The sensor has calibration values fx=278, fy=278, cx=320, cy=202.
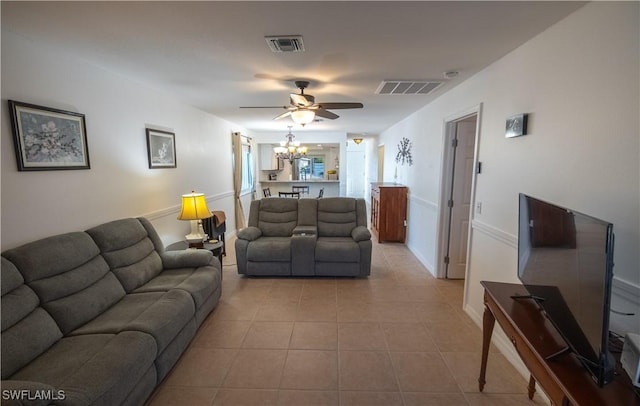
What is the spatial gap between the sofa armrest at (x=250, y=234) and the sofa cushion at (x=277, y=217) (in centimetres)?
18

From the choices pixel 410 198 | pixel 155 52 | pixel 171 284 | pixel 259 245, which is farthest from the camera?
pixel 410 198

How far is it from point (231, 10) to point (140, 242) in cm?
221

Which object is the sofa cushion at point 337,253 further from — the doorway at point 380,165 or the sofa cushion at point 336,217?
the doorway at point 380,165

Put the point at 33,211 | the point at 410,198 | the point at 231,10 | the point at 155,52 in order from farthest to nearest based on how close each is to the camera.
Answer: the point at 410,198 < the point at 155,52 < the point at 33,211 < the point at 231,10

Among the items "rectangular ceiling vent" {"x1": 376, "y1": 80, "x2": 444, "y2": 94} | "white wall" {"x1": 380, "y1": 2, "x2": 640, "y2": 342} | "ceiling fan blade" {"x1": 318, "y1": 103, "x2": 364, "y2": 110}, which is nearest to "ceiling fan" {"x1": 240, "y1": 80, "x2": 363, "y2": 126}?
"ceiling fan blade" {"x1": 318, "y1": 103, "x2": 364, "y2": 110}

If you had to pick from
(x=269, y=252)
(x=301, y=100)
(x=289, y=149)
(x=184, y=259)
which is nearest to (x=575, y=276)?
(x=301, y=100)

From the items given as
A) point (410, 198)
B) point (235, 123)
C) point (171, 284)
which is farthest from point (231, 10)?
point (235, 123)

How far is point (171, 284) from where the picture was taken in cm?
246

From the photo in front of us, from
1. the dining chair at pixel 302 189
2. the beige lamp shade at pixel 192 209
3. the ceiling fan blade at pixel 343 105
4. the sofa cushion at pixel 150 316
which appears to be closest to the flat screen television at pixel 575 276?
the ceiling fan blade at pixel 343 105

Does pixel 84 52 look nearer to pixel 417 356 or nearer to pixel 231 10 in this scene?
pixel 231 10

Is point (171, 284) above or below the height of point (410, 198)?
below

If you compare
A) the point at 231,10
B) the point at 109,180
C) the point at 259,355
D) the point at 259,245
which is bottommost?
the point at 259,355

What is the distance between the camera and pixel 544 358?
1186 millimetres

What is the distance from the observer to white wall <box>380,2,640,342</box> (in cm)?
129
